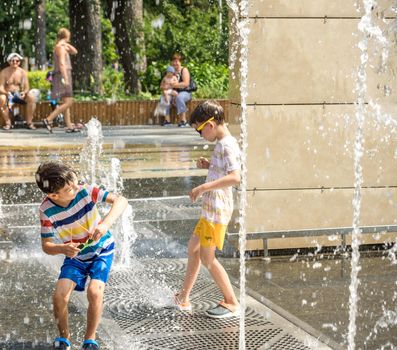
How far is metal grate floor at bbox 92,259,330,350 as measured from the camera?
5.22 meters

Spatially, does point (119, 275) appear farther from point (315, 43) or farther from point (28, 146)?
point (28, 146)

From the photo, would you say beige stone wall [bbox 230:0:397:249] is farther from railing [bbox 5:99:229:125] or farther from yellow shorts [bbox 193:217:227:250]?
railing [bbox 5:99:229:125]

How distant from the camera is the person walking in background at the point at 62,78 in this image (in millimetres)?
18719

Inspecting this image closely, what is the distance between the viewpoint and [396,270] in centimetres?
718

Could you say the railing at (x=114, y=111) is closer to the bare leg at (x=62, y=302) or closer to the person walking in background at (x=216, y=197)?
the person walking in background at (x=216, y=197)

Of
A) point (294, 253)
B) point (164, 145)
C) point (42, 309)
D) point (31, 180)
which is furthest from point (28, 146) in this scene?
point (42, 309)

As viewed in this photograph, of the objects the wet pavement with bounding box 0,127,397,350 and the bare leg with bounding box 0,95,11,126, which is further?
the bare leg with bounding box 0,95,11,126

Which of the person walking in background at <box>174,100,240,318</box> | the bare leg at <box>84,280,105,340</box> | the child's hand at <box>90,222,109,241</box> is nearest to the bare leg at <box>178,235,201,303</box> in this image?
the person walking in background at <box>174,100,240,318</box>

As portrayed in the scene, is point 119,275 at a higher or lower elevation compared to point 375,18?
lower

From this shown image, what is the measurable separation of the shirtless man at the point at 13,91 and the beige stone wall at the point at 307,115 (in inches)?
499

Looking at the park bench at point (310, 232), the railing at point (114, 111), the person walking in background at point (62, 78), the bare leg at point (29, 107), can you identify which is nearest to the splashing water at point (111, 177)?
the railing at point (114, 111)

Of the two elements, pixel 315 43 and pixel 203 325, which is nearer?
pixel 203 325

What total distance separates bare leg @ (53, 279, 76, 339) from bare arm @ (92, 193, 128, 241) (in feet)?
1.24

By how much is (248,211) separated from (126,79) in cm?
1799
